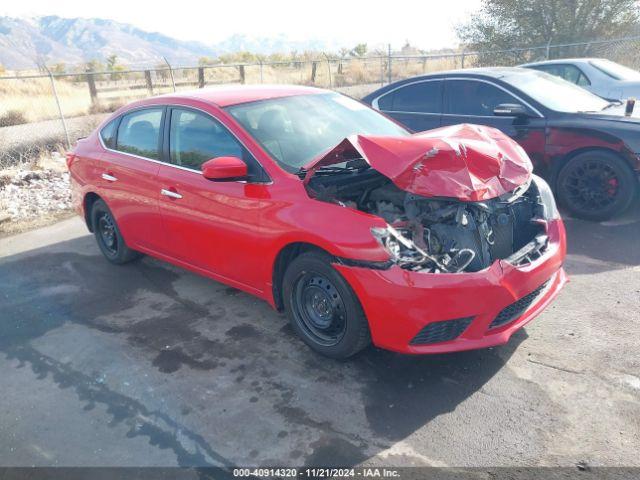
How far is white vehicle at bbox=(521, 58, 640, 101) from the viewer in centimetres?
906

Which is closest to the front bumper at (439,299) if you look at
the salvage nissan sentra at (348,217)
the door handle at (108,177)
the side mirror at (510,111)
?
the salvage nissan sentra at (348,217)

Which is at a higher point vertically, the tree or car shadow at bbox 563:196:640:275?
the tree

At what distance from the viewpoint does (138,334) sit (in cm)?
408

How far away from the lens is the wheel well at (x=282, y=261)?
3.50m

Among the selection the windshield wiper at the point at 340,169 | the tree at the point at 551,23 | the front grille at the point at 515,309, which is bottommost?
the front grille at the point at 515,309

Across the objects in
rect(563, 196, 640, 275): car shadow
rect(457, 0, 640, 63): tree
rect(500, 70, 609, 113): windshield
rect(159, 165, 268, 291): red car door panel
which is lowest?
rect(563, 196, 640, 275): car shadow

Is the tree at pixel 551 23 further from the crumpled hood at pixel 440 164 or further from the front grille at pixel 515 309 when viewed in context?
the front grille at pixel 515 309

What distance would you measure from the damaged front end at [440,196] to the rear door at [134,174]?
1690 mm

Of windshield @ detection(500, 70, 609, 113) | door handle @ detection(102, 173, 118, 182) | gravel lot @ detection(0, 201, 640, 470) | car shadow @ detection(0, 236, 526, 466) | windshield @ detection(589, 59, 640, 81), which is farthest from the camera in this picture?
windshield @ detection(589, 59, 640, 81)

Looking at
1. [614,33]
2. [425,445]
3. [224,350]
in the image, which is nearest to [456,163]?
[425,445]

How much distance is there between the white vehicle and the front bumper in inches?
298

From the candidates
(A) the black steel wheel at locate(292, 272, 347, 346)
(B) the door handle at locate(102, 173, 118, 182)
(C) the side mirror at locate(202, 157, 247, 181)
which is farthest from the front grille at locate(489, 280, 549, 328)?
(B) the door handle at locate(102, 173, 118, 182)

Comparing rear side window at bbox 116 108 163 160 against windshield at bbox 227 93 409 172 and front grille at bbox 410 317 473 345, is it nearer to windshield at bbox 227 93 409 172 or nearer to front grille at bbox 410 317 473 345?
windshield at bbox 227 93 409 172

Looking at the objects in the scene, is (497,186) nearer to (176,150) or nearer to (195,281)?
(176,150)
